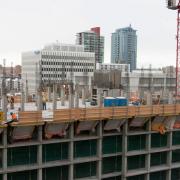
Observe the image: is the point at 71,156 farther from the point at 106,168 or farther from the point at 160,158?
the point at 160,158

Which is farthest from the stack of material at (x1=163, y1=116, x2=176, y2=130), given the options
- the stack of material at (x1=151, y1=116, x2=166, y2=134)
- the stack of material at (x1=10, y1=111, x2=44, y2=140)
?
the stack of material at (x1=10, y1=111, x2=44, y2=140)

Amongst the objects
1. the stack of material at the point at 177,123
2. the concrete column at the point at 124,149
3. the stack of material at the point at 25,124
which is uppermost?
the stack of material at the point at 25,124

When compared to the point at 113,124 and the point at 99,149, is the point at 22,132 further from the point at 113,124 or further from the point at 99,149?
the point at 113,124

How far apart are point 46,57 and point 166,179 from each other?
464 feet

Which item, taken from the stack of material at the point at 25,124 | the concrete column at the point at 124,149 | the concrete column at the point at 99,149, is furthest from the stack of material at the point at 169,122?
the stack of material at the point at 25,124

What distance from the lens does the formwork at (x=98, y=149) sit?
34.2 metres

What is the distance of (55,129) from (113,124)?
22.9 feet

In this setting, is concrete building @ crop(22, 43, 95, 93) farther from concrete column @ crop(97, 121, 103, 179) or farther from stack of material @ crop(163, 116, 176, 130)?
concrete column @ crop(97, 121, 103, 179)

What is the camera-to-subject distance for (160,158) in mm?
44125

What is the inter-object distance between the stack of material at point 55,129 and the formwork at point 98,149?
13 cm

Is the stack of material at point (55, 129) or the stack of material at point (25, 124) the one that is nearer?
the stack of material at point (25, 124)

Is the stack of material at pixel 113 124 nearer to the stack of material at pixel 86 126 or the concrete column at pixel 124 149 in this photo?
the concrete column at pixel 124 149

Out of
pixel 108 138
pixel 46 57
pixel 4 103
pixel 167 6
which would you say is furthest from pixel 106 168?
pixel 46 57

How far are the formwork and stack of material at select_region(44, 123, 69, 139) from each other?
0.13 metres
